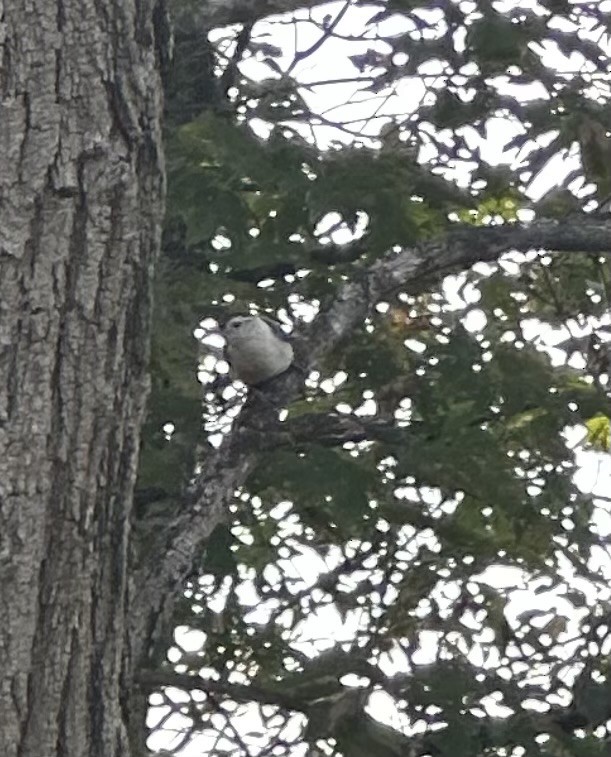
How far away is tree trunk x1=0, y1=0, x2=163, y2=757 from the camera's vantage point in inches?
82.7

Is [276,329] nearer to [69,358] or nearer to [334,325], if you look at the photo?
[334,325]

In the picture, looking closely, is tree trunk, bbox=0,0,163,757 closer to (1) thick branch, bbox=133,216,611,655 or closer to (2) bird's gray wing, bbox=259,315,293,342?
(1) thick branch, bbox=133,216,611,655

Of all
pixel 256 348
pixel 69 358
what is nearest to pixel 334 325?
pixel 256 348

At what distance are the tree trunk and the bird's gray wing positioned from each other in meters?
1.59

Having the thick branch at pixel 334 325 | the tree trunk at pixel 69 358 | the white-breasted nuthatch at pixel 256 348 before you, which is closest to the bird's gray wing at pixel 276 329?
the white-breasted nuthatch at pixel 256 348

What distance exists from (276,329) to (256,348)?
215 millimetres

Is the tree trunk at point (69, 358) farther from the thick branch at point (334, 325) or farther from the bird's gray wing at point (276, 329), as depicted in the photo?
the bird's gray wing at point (276, 329)

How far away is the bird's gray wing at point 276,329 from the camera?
3955 mm

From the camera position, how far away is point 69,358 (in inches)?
85.2

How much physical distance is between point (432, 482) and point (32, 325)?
5.80 ft

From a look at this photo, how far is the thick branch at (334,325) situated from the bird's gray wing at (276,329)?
0.59 ft

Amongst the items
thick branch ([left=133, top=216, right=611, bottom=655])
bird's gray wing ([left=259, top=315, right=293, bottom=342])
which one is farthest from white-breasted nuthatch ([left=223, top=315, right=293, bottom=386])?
thick branch ([left=133, top=216, right=611, bottom=655])

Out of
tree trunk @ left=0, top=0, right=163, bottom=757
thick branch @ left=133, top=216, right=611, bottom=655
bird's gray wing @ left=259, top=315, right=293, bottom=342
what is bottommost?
tree trunk @ left=0, top=0, right=163, bottom=757

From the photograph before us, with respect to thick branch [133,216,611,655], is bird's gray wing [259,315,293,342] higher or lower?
higher
